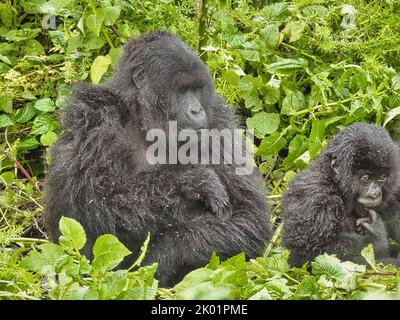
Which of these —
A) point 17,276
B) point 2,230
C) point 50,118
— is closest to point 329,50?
point 50,118

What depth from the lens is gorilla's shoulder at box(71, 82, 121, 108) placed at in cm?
520

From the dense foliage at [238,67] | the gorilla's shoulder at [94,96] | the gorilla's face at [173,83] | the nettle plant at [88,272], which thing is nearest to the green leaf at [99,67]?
the dense foliage at [238,67]

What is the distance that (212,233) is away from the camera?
16.8 ft

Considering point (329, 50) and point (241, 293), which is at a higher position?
point (329, 50)

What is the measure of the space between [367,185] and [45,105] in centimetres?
246

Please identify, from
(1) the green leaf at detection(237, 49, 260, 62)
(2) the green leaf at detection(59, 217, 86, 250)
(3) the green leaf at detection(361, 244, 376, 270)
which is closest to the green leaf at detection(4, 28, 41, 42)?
(1) the green leaf at detection(237, 49, 260, 62)

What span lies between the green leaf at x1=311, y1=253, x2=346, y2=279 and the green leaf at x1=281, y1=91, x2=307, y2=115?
2.12 meters

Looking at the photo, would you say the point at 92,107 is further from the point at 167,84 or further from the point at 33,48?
the point at 33,48

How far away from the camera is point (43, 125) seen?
21.2 feet

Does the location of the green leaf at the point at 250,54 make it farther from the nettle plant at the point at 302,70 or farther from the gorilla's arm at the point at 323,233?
the gorilla's arm at the point at 323,233
